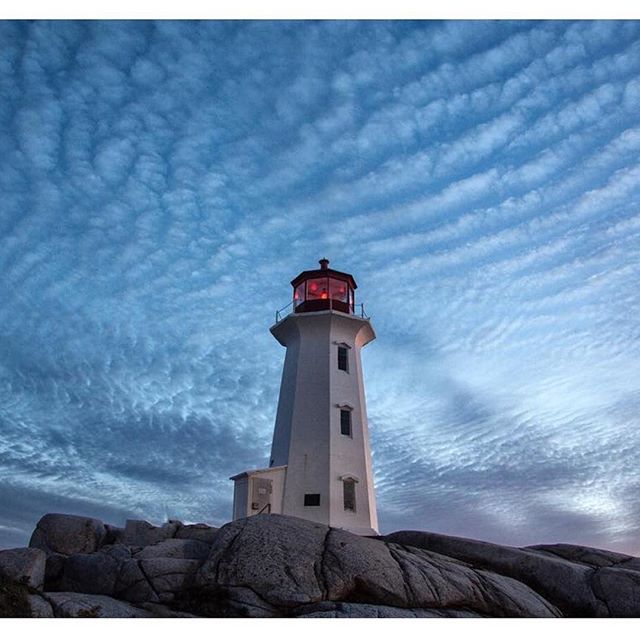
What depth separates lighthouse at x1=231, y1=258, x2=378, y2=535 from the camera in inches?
1001

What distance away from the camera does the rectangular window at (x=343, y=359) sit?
29000mm

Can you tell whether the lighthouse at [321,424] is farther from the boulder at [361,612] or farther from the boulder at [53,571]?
the boulder at [361,612]

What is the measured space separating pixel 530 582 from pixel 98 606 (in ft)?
36.7

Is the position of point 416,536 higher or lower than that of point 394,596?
higher

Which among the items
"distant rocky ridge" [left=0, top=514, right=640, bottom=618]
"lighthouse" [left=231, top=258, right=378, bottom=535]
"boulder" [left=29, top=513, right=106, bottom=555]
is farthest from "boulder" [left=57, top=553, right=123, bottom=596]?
"lighthouse" [left=231, top=258, right=378, bottom=535]

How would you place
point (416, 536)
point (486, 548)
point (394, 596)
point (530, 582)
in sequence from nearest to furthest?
point (394, 596) < point (530, 582) < point (486, 548) < point (416, 536)

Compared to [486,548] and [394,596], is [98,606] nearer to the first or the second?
[394,596]

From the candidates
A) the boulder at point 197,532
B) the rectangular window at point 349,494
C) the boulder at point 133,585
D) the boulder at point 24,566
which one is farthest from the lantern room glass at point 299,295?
the boulder at point 24,566

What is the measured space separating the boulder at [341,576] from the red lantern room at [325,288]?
16735 millimetres

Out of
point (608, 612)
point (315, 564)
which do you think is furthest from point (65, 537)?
point (608, 612)

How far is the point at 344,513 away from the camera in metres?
25.4

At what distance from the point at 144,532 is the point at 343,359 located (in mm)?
13132

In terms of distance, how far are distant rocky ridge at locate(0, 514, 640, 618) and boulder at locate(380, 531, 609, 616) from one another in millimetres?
28

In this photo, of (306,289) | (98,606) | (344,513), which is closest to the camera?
(98,606)
